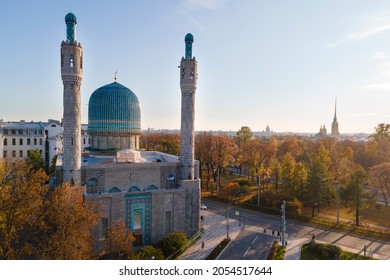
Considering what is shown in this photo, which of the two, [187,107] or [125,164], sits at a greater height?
[187,107]

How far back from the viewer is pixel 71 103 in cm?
2436

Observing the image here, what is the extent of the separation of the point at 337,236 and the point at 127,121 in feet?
77.8

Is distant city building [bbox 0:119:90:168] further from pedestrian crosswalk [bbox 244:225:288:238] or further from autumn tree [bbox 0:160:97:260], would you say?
autumn tree [bbox 0:160:97:260]

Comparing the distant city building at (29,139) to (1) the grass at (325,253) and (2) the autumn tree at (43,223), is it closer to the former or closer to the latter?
(2) the autumn tree at (43,223)

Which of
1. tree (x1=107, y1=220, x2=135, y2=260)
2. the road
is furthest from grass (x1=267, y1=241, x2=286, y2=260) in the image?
tree (x1=107, y1=220, x2=135, y2=260)

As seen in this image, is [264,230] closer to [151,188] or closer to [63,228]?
[151,188]

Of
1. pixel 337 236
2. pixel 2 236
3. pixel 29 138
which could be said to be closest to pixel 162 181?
pixel 2 236

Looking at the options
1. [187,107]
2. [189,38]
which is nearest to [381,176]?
[187,107]

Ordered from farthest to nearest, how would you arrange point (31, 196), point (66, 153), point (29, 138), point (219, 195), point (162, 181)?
point (29, 138)
point (219, 195)
point (162, 181)
point (66, 153)
point (31, 196)

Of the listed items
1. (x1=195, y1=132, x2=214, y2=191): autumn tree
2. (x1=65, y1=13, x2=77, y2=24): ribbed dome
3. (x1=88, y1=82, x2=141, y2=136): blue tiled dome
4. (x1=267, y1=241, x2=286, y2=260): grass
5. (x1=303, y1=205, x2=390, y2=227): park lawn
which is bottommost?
(x1=267, y1=241, x2=286, y2=260): grass

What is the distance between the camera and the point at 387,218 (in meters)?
34.9

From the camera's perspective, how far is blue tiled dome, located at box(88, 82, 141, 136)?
30.0 meters

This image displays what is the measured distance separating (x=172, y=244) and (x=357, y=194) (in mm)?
20630

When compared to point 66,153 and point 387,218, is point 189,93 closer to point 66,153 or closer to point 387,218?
point 66,153
